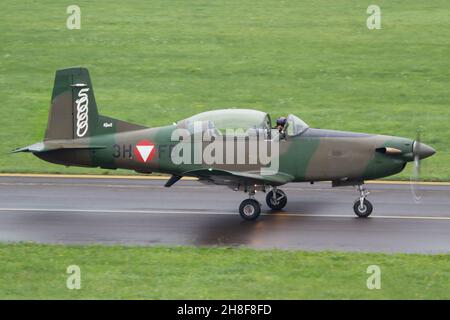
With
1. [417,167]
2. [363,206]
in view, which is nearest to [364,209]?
[363,206]

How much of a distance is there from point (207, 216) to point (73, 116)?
3.29 meters

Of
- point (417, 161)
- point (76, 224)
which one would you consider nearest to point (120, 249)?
point (76, 224)

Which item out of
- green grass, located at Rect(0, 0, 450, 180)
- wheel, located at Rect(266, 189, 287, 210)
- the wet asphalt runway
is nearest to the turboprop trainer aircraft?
wheel, located at Rect(266, 189, 287, 210)

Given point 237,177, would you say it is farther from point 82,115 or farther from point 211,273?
point 211,273

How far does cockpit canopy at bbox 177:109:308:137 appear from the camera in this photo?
19812 mm

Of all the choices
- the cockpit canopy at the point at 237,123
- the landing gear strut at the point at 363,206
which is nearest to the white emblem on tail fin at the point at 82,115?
the cockpit canopy at the point at 237,123

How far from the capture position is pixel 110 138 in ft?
66.5

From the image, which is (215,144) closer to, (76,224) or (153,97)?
(76,224)

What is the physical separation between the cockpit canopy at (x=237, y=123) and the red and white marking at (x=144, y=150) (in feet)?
2.24

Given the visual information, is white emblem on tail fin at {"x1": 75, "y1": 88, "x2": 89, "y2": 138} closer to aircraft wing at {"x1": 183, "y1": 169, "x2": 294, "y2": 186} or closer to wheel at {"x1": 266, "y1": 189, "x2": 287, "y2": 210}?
aircraft wing at {"x1": 183, "y1": 169, "x2": 294, "y2": 186}

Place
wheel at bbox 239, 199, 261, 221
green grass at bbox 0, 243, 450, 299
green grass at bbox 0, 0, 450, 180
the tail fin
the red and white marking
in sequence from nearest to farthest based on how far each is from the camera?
green grass at bbox 0, 243, 450, 299 < wheel at bbox 239, 199, 261, 221 < the red and white marking < the tail fin < green grass at bbox 0, 0, 450, 180

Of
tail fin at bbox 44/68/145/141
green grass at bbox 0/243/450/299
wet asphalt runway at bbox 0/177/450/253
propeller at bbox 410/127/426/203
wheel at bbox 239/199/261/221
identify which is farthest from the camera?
tail fin at bbox 44/68/145/141

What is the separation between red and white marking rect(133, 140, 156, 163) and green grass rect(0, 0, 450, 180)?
4.67m

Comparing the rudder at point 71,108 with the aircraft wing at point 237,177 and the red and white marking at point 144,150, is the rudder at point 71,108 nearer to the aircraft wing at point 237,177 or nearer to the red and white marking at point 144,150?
the red and white marking at point 144,150
